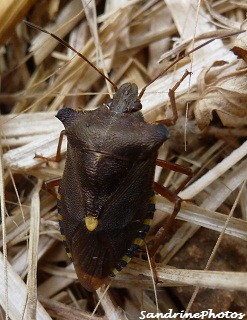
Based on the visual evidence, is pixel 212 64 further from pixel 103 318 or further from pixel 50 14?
pixel 103 318

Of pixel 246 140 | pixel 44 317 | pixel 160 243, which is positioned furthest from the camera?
pixel 246 140

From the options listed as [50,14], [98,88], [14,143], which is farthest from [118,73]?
[14,143]

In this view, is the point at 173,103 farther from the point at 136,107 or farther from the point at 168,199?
the point at 168,199

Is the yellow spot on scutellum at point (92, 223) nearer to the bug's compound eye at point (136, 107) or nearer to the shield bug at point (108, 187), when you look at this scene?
the shield bug at point (108, 187)

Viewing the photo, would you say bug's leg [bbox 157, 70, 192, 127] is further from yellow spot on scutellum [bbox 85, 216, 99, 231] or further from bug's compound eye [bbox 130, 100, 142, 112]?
yellow spot on scutellum [bbox 85, 216, 99, 231]

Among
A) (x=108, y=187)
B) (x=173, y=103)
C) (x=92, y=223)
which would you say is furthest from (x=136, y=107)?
(x=92, y=223)

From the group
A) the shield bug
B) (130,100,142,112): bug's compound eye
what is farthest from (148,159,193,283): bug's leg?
(130,100,142,112): bug's compound eye

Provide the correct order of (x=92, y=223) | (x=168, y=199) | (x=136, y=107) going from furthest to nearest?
(x=168, y=199) → (x=136, y=107) → (x=92, y=223)

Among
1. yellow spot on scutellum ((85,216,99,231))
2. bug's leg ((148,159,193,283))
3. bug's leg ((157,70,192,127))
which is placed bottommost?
bug's leg ((148,159,193,283))

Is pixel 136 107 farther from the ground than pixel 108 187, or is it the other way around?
pixel 136 107
